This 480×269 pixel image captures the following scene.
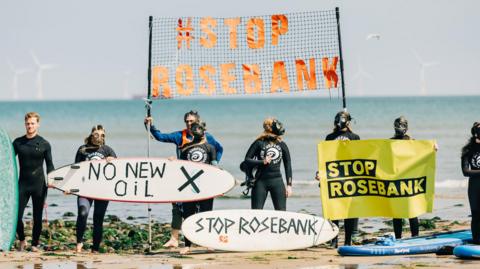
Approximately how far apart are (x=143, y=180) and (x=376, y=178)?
3.20 meters

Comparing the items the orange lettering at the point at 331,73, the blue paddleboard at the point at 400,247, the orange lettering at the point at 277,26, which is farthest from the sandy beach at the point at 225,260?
the orange lettering at the point at 277,26

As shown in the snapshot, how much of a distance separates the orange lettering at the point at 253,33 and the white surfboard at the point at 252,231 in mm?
2666

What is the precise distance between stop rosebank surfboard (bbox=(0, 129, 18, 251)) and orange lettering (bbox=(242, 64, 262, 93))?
3.54 metres

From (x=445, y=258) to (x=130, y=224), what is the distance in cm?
820

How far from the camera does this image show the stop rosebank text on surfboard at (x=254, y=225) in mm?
14453

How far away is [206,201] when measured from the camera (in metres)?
14.9

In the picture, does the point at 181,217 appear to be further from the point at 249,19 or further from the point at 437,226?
the point at 437,226

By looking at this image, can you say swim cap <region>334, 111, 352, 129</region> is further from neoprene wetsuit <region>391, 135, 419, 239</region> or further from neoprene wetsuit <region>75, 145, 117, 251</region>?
neoprene wetsuit <region>75, 145, 117, 251</region>

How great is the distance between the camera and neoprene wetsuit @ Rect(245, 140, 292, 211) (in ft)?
47.9

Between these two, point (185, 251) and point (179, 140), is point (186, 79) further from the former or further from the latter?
point (185, 251)

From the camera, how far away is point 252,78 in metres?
15.8

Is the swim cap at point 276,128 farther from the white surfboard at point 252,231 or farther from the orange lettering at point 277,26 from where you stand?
the orange lettering at point 277,26

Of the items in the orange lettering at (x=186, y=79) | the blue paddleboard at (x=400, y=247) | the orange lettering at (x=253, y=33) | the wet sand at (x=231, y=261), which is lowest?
the wet sand at (x=231, y=261)

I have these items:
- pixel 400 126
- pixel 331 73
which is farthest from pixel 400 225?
pixel 331 73
